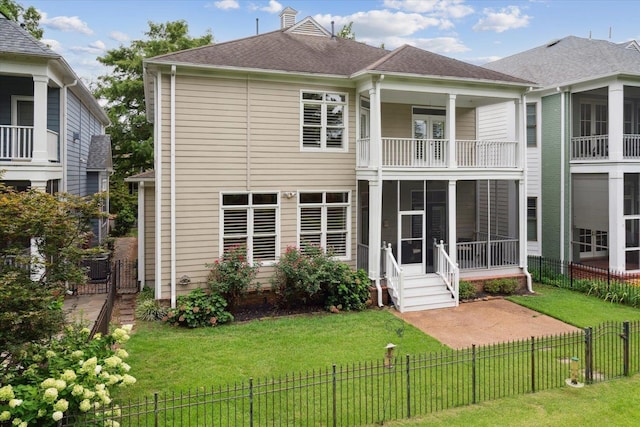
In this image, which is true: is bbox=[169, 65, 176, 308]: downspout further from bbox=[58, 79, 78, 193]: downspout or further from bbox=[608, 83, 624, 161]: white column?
bbox=[608, 83, 624, 161]: white column

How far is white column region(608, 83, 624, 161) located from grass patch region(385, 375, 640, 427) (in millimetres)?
11159

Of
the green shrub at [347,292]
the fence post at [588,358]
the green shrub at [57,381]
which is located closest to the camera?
the green shrub at [57,381]

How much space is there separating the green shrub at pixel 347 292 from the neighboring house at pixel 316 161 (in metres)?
0.84

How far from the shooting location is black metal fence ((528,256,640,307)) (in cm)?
1480

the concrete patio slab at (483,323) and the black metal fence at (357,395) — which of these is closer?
the black metal fence at (357,395)

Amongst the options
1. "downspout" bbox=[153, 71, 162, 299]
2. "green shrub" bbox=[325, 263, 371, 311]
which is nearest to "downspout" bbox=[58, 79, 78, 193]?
"downspout" bbox=[153, 71, 162, 299]

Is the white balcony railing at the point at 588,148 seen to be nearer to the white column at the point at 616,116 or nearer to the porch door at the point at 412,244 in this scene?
the white column at the point at 616,116

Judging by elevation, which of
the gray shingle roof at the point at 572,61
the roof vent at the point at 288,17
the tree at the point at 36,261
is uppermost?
the roof vent at the point at 288,17

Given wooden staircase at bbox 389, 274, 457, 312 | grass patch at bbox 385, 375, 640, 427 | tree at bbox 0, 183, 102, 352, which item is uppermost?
tree at bbox 0, 183, 102, 352

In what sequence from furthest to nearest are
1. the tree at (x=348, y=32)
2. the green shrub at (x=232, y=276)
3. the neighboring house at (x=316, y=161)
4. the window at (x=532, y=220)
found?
the tree at (x=348, y=32) → the window at (x=532, y=220) → the neighboring house at (x=316, y=161) → the green shrub at (x=232, y=276)

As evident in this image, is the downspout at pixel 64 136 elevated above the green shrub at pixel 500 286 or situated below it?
above

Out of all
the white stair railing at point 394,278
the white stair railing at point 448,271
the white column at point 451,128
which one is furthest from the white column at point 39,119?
the white stair railing at point 448,271

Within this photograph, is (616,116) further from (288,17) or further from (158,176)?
(158,176)

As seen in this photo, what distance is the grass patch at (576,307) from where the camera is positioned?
1295cm
